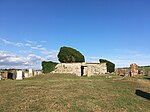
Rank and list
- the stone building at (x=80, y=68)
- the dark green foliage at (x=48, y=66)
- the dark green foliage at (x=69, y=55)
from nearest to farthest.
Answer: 1. the stone building at (x=80, y=68)
2. the dark green foliage at (x=48, y=66)
3. the dark green foliage at (x=69, y=55)

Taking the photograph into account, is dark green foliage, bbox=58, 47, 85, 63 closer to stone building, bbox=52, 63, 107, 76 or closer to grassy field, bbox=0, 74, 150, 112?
stone building, bbox=52, 63, 107, 76

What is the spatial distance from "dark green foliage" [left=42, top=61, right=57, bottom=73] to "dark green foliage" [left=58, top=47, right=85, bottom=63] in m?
3.37

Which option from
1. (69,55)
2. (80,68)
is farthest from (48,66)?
(80,68)

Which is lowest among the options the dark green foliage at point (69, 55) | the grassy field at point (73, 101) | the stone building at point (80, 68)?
the grassy field at point (73, 101)

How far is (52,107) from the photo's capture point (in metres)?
13.5

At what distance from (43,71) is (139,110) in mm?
34323

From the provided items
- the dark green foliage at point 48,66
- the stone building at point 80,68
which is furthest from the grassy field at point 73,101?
the dark green foliage at point 48,66

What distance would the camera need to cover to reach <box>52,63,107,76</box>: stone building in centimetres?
4384

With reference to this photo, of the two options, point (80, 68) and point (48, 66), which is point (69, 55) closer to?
point (48, 66)

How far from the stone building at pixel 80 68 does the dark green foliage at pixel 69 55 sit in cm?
367

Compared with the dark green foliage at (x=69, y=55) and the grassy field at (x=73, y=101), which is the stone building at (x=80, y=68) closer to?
the dark green foliage at (x=69, y=55)

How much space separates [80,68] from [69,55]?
217 inches

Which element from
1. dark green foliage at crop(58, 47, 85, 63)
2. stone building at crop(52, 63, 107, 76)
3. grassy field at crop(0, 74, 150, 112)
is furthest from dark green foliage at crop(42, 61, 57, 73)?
grassy field at crop(0, 74, 150, 112)

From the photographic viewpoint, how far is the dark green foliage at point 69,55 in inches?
1893
